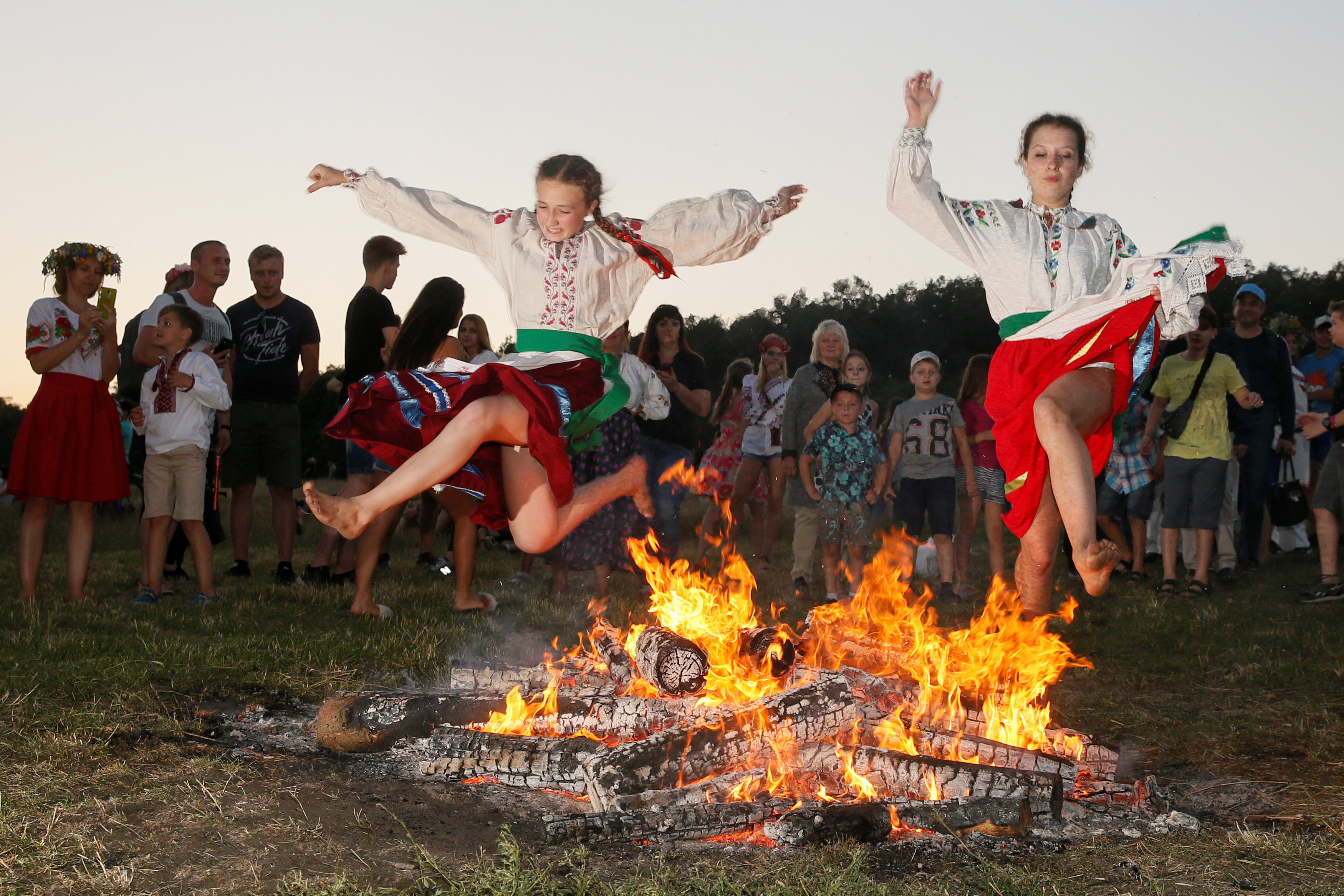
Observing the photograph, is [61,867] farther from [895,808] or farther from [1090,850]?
[1090,850]

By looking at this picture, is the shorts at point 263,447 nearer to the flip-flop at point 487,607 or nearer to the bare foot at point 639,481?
the flip-flop at point 487,607

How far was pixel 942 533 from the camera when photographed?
6.99 metres

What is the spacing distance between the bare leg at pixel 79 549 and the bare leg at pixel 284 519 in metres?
1.22

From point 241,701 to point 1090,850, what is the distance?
9.71 feet

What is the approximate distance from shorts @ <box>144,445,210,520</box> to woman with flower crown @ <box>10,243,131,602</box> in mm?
139

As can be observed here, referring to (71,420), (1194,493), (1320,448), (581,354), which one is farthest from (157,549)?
(1320,448)

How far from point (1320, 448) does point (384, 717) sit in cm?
832

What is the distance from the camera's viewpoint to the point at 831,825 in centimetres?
266

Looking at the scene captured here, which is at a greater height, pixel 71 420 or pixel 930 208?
pixel 930 208

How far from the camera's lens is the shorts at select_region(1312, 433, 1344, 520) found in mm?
6398

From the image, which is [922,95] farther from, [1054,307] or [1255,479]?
[1255,479]

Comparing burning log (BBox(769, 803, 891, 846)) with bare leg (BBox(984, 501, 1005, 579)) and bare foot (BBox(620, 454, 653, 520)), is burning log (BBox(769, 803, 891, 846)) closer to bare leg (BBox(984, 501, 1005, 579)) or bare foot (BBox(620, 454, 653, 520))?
bare foot (BBox(620, 454, 653, 520))

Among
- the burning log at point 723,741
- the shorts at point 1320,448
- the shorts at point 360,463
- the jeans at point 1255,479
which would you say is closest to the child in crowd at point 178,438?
the shorts at point 360,463

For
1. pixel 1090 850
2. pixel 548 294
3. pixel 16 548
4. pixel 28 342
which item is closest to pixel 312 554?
pixel 16 548
